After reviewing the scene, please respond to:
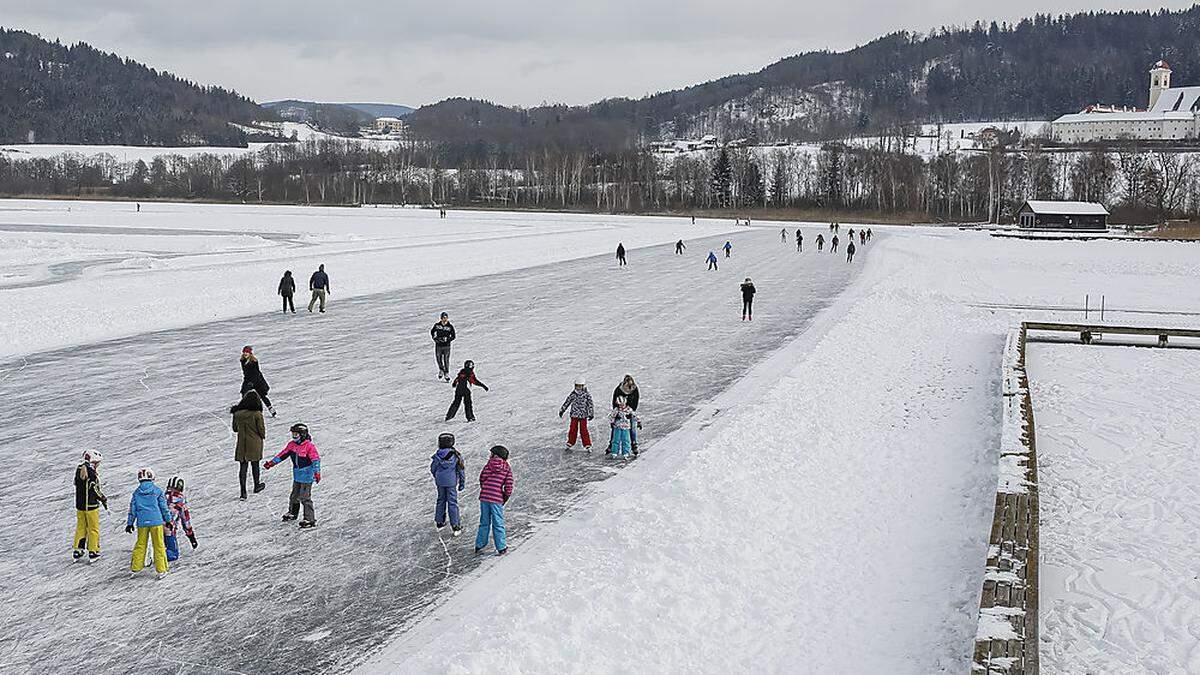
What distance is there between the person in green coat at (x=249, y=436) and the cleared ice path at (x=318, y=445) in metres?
0.27

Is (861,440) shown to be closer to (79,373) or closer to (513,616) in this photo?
(513,616)

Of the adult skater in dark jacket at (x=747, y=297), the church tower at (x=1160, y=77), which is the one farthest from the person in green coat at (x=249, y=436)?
the church tower at (x=1160, y=77)

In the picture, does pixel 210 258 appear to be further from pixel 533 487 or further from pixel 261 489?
pixel 533 487

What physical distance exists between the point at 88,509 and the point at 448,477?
305 centimetres

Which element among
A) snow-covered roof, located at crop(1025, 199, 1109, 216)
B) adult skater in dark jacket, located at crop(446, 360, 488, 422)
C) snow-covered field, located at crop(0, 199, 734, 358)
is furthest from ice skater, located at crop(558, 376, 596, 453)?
snow-covered roof, located at crop(1025, 199, 1109, 216)

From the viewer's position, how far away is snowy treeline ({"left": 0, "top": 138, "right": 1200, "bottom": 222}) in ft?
341

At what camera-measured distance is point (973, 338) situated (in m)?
21.0

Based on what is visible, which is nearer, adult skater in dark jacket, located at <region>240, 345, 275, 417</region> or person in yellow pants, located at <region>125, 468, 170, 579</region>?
person in yellow pants, located at <region>125, 468, 170, 579</region>

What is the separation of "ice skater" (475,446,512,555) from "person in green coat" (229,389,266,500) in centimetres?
284

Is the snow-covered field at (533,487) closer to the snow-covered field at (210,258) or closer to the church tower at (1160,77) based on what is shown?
the snow-covered field at (210,258)

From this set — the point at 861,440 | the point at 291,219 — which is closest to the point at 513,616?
the point at 861,440

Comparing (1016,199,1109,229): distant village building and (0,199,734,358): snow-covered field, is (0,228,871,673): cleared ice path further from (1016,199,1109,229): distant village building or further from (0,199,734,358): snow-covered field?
(1016,199,1109,229): distant village building

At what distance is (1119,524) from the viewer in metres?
9.35

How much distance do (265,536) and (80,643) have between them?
2078mm
